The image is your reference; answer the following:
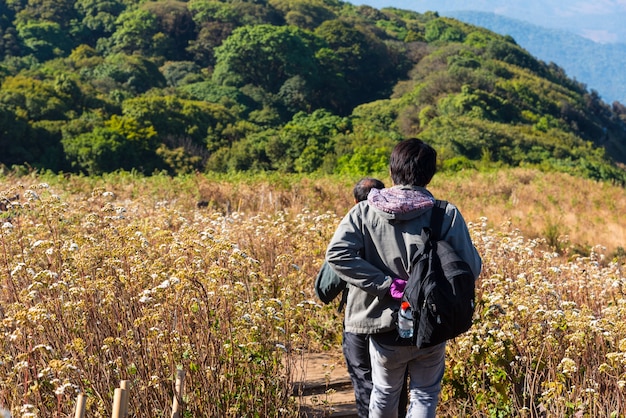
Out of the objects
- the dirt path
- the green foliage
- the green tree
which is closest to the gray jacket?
the dirt path

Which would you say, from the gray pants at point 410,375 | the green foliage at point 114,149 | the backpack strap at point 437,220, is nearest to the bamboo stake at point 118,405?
the gray pants at point 410,375

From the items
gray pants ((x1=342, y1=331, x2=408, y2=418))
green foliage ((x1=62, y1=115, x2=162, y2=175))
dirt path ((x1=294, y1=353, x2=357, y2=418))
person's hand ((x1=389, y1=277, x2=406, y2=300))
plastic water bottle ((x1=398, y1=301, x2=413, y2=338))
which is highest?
person's hand ((x1=389, y1=277, x2=406, y2=300))

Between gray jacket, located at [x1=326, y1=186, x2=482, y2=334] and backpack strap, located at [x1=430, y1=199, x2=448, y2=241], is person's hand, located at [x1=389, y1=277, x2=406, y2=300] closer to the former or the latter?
gray jacket, located at [x1=326, y1=186, x2=482, y2=334]

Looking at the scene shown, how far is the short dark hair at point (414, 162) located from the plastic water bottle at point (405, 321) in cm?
52

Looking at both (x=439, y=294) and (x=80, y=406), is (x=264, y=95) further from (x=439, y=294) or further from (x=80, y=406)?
(x=80, y=406)

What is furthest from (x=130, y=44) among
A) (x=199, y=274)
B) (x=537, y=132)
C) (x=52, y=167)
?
(x=199, y=274)

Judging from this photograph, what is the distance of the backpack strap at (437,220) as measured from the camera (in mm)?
2822

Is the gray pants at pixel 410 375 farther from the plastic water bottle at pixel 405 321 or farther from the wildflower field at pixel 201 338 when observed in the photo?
the wildflower field at pixel 201 338

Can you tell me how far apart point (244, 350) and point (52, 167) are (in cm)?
2415

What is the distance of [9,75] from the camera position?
111 ft

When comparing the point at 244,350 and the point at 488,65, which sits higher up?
the point at 488,65

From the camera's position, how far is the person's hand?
2.85 meters

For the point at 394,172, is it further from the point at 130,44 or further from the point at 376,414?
the point at 130,44

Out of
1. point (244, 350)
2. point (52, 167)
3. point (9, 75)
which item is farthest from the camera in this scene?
point (9, 75)
